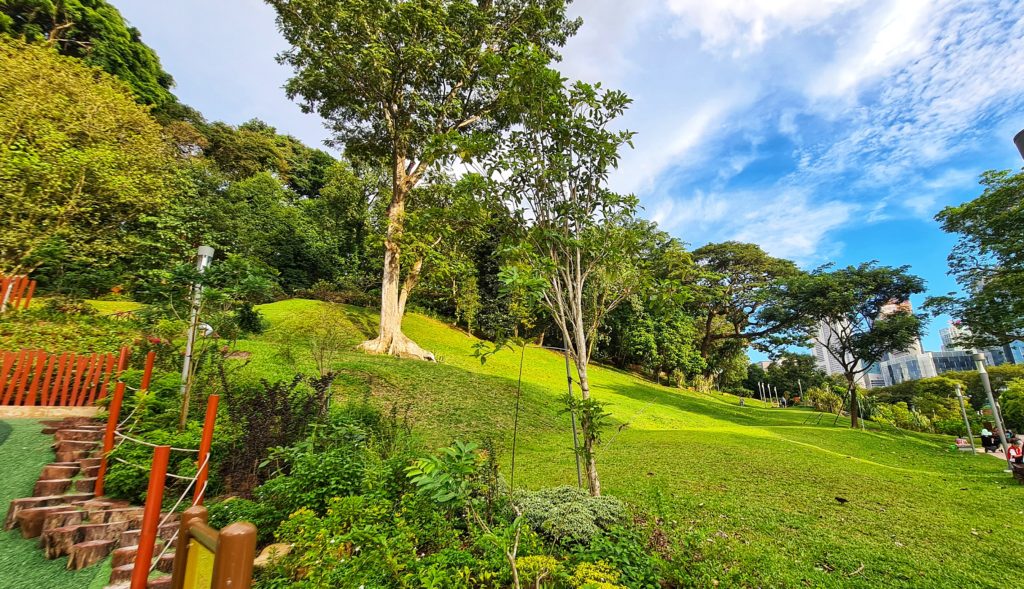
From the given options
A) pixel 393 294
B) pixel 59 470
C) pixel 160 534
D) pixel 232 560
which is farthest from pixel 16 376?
pixel 393 294

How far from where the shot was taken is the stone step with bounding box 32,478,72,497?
366cm

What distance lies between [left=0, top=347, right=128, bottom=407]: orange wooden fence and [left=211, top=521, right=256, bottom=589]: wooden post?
280 inches

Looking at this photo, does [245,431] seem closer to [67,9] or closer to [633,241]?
[633,241]

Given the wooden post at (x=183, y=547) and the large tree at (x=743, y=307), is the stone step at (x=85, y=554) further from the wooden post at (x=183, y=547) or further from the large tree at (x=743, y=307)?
the large tree at (x=743, y=307)

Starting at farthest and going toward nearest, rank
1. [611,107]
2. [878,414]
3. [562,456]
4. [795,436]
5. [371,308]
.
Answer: [878,414]
[371,308]
[795,436]
[562,456]
[611,107]

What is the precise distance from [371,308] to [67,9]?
22.1 meters

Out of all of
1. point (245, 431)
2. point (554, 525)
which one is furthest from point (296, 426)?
point (554, 525)

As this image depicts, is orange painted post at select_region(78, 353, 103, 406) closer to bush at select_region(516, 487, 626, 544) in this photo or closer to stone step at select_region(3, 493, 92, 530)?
stone step at select_region(3, 493, 92, 530)

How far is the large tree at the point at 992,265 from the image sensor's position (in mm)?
13000

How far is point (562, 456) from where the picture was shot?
8031 mm

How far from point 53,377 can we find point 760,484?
1181 cm

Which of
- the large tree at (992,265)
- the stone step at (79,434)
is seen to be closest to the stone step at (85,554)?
the stone step at (79,434)

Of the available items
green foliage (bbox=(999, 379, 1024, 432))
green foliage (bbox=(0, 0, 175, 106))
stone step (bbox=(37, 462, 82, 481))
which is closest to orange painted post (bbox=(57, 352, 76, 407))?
stone step (bbox=(37, 462, 82, 481))

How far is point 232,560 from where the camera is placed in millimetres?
1028
